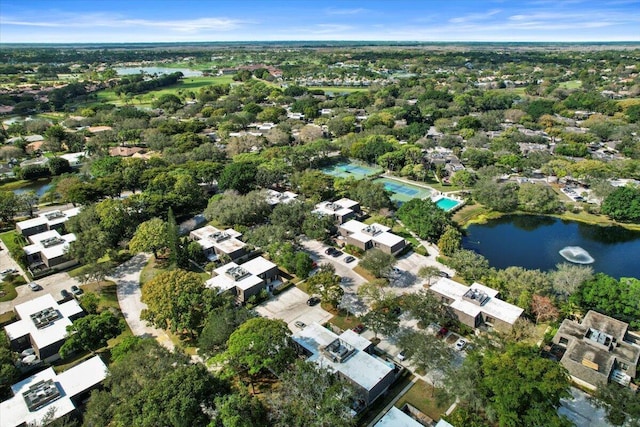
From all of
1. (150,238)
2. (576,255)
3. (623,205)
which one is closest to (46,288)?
(150,238)

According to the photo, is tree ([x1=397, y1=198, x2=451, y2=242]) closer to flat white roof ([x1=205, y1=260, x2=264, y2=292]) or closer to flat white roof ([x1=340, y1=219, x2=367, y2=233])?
flat white roof ([x1=340, y1=219, x2=367, y2=233])

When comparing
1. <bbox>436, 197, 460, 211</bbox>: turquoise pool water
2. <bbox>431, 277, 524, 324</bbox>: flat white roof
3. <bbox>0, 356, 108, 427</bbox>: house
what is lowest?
<bbox>0, 356, 108, 427</bbox>: house

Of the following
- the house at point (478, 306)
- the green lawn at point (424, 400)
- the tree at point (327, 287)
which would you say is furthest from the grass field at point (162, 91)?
the green lawn at point (424, 400)

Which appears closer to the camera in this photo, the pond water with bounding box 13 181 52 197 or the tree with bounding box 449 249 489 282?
the tree with bounding box 449 249 489 282

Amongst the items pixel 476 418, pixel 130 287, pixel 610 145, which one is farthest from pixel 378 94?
pixel 476 418

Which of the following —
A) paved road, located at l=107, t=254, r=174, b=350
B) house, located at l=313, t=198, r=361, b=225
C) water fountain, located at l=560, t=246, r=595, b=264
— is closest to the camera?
paved road, located at l=107, t=254, r=174, b=350

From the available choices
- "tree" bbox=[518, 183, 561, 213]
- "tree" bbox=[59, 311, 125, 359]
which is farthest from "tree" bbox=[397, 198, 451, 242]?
"tree" bbox=[59, 311, 125, 359]

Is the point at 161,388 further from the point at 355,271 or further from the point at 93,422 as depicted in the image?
the point at 355,271
